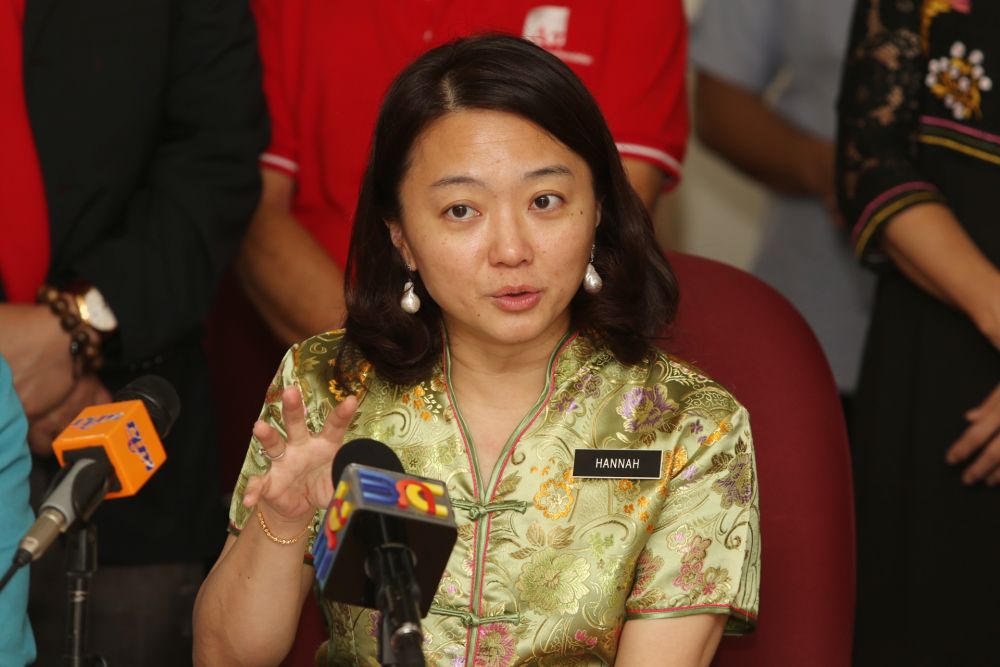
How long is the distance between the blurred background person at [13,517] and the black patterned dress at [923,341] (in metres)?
1.55

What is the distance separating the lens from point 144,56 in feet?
8.86

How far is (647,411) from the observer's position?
2244 mm

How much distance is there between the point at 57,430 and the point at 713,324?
3.74 feet

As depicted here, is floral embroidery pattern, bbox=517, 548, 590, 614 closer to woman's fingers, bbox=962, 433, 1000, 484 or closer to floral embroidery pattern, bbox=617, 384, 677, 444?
floral embroidery pattern, bbox=617, 384, 677, 444

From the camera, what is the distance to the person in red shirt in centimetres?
290

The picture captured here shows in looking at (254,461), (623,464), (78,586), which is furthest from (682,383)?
(78,586)

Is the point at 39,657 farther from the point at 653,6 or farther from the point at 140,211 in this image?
the point at 653,6

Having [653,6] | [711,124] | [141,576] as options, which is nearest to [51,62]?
[141,576]

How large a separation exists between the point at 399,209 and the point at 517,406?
0.35 meters

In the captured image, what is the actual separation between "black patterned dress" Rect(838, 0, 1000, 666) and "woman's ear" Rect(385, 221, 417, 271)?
38.1 inches

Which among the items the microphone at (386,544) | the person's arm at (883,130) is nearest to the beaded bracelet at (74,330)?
the microphone at (386,544)

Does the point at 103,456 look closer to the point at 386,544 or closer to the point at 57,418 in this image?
the point at 386,544

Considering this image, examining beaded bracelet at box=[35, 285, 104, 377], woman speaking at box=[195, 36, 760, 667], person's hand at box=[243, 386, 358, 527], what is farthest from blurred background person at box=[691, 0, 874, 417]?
person's hand at box=[243, 386, 358, 527]

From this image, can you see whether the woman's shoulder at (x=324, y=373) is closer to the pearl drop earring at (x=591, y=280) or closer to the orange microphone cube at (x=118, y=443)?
the pearl drop earring at (x=591, y=280)
